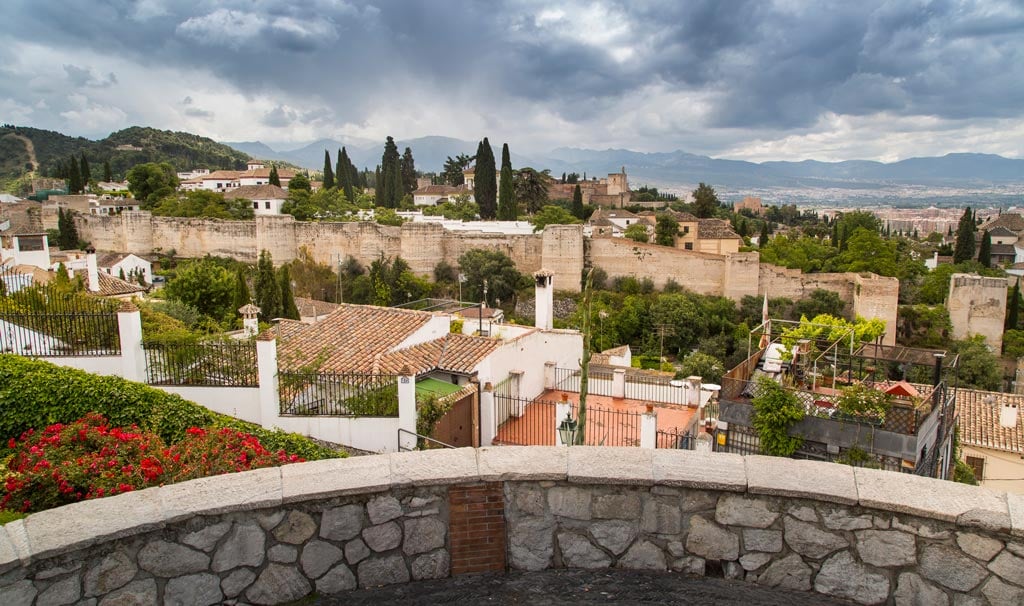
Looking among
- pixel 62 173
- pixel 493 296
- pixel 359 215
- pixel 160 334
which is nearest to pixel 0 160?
pixel 62 173

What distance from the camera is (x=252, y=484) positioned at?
2691mm

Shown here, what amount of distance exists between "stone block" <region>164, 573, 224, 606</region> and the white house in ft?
175

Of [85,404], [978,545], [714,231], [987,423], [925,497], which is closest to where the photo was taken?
[978,545]

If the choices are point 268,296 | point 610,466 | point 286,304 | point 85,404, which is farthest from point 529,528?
point 286,304

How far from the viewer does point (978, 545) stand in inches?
95.3

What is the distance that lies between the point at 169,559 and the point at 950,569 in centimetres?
286

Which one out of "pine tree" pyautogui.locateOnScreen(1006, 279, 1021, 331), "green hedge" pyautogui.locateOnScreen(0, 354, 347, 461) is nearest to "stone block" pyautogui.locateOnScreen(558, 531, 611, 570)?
"green hedge" pyautogui.locateOnScreen(0, 354, 347, 461)

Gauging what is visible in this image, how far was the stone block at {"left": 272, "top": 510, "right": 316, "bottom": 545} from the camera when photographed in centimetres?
265

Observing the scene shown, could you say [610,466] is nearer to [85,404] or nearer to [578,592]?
[578,592]

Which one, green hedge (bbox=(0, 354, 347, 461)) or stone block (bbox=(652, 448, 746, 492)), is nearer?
stone block (bbox=(652, 448, 746, 492))

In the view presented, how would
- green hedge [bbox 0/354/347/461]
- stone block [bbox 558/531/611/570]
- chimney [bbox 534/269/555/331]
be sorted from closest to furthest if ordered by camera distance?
1. stone block [bbox 558/531/611/570]
2. green hedge [bbox 0/354/347/461]
3. chimney [bbox 534/269/555/331]

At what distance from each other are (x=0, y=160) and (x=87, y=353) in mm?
119296

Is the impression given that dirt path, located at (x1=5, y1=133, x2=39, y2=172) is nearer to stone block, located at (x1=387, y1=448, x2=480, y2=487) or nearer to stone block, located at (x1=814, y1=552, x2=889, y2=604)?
stone block, located at (x1=387, y1=448, x2=480, y2=487)

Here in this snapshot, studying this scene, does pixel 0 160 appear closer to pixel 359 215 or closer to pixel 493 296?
pixel 359 215
